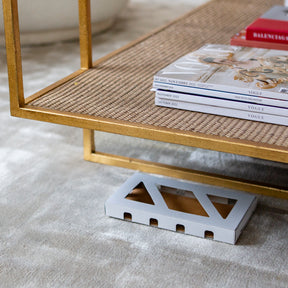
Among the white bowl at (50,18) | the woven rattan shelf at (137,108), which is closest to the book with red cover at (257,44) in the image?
the woven rattan shelf at (137,108)

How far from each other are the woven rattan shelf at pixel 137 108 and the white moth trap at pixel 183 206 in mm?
92

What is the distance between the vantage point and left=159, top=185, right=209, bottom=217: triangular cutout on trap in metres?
1.12

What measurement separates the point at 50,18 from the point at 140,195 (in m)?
1.47

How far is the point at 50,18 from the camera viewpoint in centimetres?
240

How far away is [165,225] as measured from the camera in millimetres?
1070

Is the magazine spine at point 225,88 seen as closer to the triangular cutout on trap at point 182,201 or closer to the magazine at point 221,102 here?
the magazine at point 221,102

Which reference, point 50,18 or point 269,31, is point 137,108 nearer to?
point 269,31

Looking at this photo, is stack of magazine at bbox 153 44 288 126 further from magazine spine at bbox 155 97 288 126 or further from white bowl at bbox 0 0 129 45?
white bowl at bbox 0 0 129 45

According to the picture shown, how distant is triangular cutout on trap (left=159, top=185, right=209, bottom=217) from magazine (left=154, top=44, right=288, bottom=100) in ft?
0.91

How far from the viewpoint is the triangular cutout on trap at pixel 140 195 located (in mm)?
1154

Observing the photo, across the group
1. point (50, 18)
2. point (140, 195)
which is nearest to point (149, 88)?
point (140, 195)

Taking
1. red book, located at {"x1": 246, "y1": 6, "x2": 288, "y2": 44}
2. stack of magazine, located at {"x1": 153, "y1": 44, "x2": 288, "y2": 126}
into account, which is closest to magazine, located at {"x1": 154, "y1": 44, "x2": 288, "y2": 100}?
stack of magazine, located at {"x1": 153, "y1": 44, "x2": 288, "y2": 126}

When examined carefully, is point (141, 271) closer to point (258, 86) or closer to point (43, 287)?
point (43, 287)

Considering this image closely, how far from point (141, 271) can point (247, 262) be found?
195mm
